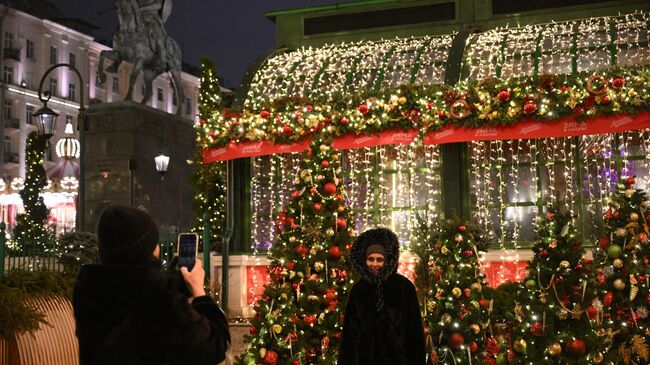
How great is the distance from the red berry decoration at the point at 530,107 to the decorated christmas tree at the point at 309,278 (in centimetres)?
437

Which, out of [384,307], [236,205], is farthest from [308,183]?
[236,205]

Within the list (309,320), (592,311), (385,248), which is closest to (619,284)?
(592,311)

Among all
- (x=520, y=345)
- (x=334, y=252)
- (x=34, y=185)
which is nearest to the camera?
(x=520, y=345)

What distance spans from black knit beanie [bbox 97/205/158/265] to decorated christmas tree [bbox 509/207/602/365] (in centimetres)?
599

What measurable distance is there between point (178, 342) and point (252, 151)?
12.6m

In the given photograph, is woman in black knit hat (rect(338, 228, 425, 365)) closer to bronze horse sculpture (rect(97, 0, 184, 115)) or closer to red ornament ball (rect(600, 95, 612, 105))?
red ornament ball (rect(600, 95, 612, 105))

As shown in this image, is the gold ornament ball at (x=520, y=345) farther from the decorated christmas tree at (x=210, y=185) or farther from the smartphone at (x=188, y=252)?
the decorated christmas tree at (x=210, y=185)

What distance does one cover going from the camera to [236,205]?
55.9 ft

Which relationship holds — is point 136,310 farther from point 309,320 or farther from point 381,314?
point 309,320

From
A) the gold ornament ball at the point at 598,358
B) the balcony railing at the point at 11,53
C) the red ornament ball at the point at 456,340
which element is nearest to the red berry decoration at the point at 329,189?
the red ornament ball at the point at 456,340

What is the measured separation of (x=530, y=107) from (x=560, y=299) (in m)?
5.63

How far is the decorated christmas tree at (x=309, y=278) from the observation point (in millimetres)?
10797

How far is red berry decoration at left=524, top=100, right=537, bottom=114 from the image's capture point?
14164 mm

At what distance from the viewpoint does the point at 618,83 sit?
13.8 m
